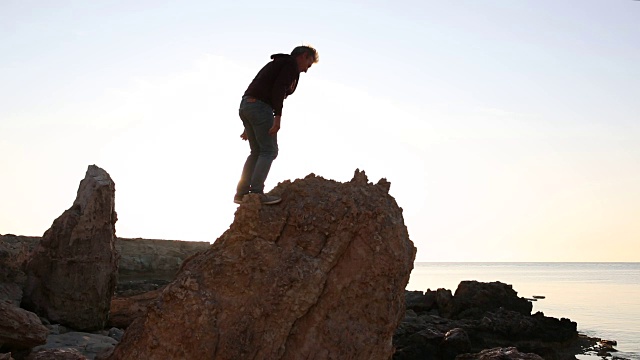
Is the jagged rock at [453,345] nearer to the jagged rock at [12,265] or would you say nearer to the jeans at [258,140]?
the jagged rock at [12,265]

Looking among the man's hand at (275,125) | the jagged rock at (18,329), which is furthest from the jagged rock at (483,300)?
the man's hand at (275,125)

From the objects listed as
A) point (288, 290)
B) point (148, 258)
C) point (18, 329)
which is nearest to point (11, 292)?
point (18, 329)

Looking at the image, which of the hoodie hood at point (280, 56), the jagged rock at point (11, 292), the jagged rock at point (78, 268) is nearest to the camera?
the hoodie hood at point (280, 56)

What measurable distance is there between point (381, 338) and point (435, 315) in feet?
72.2

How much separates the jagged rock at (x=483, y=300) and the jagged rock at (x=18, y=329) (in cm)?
2130

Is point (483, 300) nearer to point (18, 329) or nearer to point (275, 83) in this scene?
point (275, 83)

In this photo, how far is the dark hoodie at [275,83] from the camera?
349 inches

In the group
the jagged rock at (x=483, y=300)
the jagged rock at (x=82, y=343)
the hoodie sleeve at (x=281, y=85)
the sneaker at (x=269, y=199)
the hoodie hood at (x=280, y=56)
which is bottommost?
the jagged rock at (x=82, y=343)

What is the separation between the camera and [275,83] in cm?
888

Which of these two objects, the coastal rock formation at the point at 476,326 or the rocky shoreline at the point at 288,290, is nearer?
the rocky shoreline at the point at 288,290

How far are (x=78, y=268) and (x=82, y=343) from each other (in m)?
2.11

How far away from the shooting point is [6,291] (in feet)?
43.5

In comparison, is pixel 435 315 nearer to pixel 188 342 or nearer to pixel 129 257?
pixel 129 257

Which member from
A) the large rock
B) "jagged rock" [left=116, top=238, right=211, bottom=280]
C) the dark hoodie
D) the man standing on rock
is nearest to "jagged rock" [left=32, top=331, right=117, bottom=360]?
the large rock
